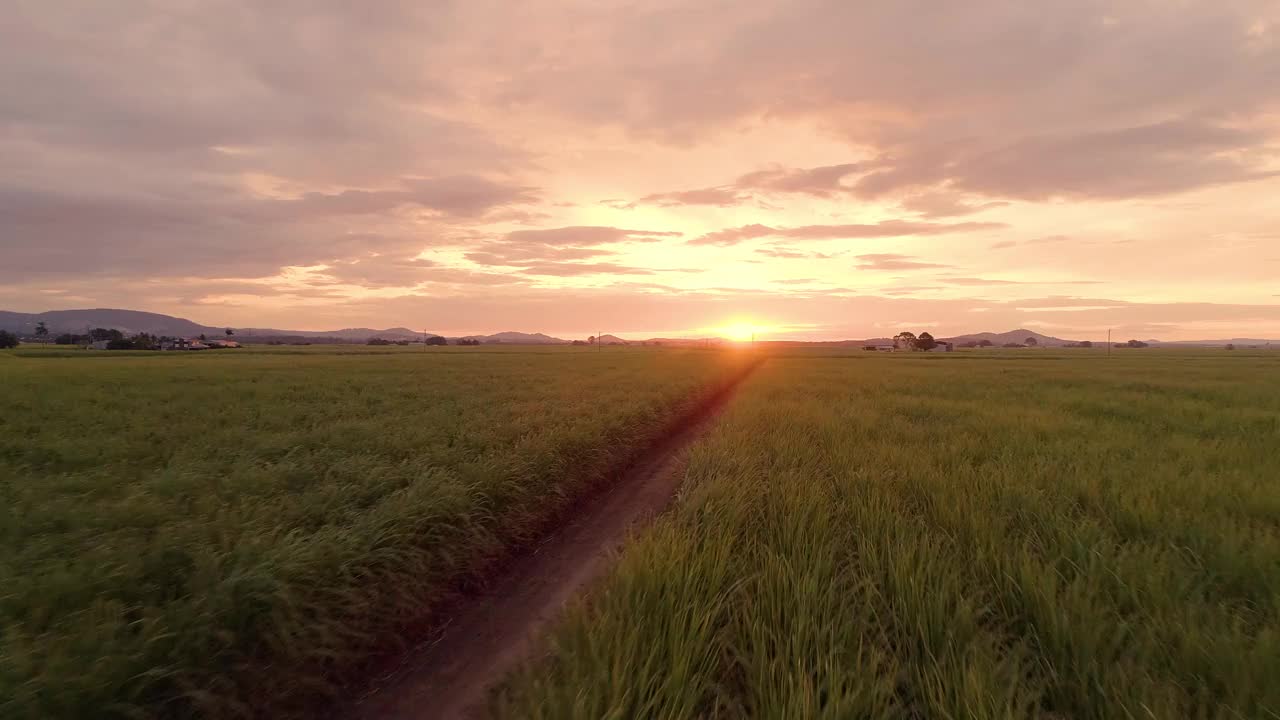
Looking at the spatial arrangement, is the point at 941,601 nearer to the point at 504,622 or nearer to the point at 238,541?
the point at 504,622

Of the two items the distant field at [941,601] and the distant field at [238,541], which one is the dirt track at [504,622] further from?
the distant field at [941,601]

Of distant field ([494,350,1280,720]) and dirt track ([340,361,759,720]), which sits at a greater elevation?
distant field ([494,350,1280,720])

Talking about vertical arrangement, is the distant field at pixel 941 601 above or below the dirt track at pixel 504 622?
above

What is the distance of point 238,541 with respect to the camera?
420 centimetres

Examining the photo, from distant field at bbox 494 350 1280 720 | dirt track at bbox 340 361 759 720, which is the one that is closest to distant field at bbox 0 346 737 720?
dirt track at bbox 340 361 759 720

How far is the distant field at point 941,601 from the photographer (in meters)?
2.47

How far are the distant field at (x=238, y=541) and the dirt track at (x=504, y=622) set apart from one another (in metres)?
0.35

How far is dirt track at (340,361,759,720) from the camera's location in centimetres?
342

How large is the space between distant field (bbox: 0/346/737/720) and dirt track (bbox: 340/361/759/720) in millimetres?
347

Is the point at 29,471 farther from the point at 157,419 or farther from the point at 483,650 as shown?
the point at 483,650

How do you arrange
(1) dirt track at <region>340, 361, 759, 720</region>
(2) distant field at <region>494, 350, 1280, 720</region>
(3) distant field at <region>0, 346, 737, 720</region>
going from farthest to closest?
(1) dirt track at <region>340, 361, 759, 720</region>
(3) distant field at <region>0, 346, 737, 720</region>
(2) distant field at <region>494, 350, 1280, 720</region>

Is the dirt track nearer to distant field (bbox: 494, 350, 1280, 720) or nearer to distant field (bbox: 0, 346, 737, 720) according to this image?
distant field (bbox: 0, 346, 737, 720)

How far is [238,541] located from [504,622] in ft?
7.73

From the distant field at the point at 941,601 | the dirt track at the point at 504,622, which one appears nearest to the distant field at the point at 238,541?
the dirt track at the point at 504,622
